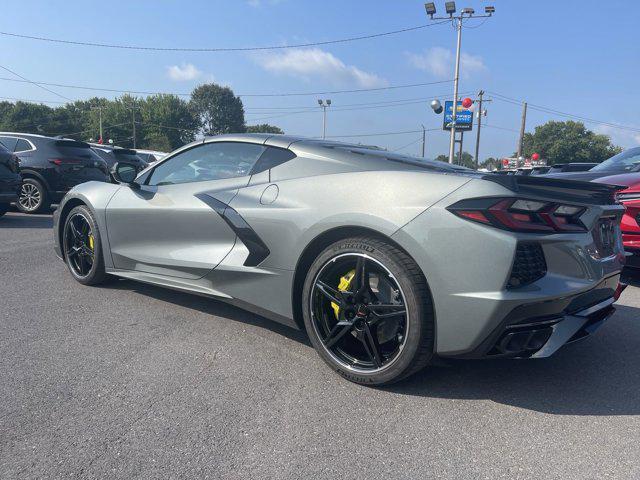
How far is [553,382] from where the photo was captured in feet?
9.11

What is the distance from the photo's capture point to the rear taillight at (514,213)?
2.32 m

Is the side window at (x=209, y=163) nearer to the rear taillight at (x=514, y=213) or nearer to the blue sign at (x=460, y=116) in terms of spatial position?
the rear taillight at (x=514, y=213)

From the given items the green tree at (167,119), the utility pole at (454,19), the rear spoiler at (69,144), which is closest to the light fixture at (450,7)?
the utility pole at (454,19)

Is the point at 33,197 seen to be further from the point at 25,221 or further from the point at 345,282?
the point at 345,282

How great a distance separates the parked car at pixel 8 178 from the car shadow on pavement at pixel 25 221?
1.25 ft

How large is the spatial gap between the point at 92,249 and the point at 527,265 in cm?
368

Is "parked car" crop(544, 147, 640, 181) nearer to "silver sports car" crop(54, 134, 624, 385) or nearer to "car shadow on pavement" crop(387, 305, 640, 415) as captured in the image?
"car shadow on pavement" crop(387, 305, 640, 415)

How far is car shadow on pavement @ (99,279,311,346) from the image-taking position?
3549 millimetres


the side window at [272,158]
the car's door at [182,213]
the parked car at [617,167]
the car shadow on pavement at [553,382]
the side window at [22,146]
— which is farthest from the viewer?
the side window at [22,146]

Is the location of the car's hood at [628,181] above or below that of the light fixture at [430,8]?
below

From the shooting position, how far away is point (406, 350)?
249cm

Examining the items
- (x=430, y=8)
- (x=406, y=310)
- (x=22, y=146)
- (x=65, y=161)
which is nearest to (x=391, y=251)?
(x=406, y=310)

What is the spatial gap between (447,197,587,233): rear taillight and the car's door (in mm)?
1582

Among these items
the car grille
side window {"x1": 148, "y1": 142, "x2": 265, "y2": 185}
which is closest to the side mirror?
side window {"x1": 148, "y1": 142, "x2": 265, "y2": 185}
